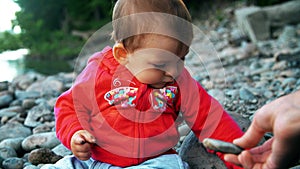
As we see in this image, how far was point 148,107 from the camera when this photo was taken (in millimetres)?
1887

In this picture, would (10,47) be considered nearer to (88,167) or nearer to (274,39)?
(274,39)

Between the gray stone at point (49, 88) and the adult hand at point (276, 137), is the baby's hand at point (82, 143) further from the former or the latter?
the gray stone at point (49, 88)

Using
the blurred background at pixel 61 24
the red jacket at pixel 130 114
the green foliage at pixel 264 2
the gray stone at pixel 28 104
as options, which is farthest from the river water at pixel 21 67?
the red jacket at pixel 130 114

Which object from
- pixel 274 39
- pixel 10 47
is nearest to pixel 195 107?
pixel 274 39

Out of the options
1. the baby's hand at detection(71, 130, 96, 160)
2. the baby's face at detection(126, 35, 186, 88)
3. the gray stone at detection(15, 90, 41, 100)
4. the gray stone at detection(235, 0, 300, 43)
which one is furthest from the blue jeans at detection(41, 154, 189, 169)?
the gray stone at detection(235, 0, 300, 43)

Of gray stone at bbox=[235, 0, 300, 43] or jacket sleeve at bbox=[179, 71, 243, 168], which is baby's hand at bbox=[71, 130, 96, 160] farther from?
gray stone at bbox=[235, 0, 300, 43]

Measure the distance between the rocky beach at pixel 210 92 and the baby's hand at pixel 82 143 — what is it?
2.20 ft

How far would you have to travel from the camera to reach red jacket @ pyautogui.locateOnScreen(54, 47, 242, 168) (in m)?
1.86

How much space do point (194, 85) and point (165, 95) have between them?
0.54ft

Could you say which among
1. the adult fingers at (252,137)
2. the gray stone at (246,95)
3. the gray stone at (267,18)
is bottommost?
the gray stone at (246,95)

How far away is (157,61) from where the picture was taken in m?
1.72

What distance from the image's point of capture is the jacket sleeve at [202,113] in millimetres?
1872

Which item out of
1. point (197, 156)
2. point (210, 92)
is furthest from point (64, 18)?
point (197, 156)

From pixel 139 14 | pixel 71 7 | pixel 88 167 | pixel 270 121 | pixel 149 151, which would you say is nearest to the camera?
pixel 270 121
